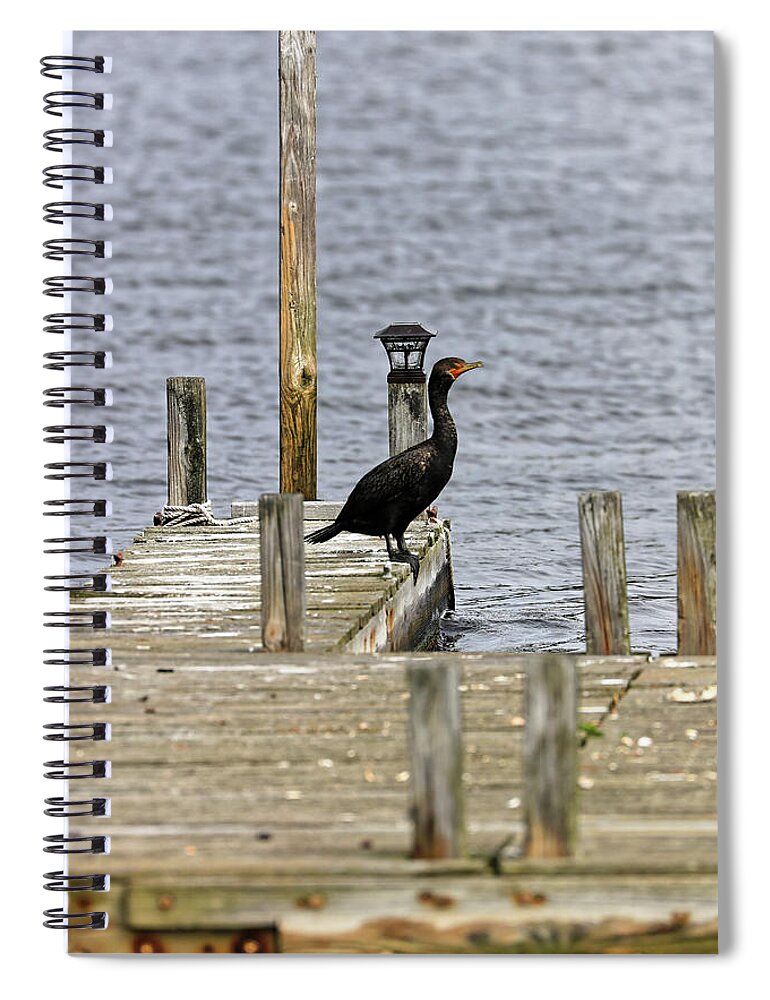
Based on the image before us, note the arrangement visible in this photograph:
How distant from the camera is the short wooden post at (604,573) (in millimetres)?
6129

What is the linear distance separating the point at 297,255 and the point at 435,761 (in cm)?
417

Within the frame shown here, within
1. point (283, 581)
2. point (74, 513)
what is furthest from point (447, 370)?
point (74, 513)

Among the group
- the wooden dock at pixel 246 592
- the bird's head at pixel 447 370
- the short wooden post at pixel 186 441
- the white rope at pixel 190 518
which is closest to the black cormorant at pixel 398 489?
the wooden dock at pixel 246 592

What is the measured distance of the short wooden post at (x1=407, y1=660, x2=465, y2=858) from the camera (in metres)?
4.39

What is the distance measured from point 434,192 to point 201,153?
2058 millimetres

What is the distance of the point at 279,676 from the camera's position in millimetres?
5789

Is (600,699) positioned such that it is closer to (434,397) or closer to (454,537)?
(434,397)

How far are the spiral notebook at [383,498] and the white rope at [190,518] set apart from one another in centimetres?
2

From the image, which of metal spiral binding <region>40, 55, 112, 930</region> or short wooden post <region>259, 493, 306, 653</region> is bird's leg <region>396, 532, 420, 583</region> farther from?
metal spiral binding <region>40, 55, 112, 930</region>

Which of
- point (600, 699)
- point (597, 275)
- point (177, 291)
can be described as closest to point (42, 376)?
point (600, 699)

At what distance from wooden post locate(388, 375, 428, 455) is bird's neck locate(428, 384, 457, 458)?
1.08 metres

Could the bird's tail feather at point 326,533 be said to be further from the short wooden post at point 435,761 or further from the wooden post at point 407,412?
the short wooden post at point 435,761

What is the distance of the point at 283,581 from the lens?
6.04 m

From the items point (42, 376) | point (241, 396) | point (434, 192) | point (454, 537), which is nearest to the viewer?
point (42, 376)
